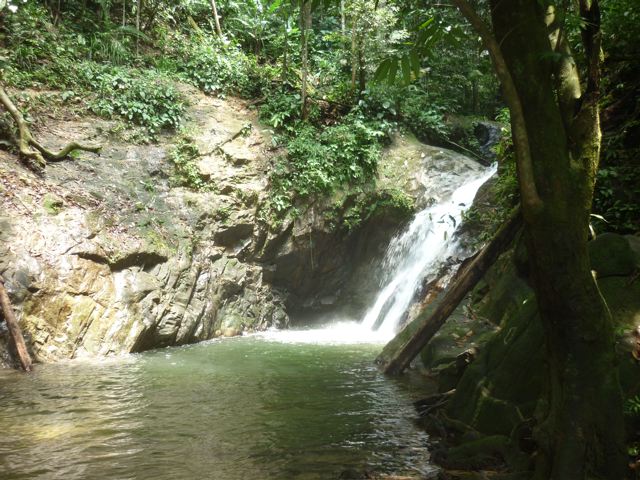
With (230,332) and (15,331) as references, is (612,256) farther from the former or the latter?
(230,332)

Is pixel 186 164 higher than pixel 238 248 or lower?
higher

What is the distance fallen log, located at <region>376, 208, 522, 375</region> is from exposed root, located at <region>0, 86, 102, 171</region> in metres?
7.55

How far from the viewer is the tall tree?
251 centimetres

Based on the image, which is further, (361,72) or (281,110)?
(361,72)

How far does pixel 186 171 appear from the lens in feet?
37.9

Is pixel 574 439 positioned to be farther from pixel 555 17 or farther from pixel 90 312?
pixel 90 312

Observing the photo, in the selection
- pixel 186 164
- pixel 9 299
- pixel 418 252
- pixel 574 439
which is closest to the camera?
pixel 574 439

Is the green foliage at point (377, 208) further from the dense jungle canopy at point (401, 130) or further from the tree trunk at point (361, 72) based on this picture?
the tree trunk at point (361, 72)

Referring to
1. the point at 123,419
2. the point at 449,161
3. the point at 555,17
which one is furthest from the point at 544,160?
the point at 449,161

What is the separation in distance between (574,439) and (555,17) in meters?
2.30

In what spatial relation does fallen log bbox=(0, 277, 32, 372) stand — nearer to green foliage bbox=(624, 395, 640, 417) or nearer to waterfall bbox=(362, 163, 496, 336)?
waterfall bbox=(362, 163, 496, 336)

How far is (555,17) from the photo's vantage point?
2.84 metres

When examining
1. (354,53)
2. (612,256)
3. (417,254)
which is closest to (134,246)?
(417,254)

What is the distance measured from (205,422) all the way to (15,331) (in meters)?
3.90
